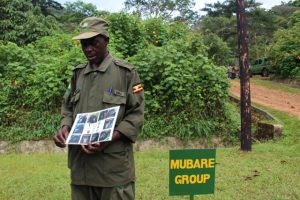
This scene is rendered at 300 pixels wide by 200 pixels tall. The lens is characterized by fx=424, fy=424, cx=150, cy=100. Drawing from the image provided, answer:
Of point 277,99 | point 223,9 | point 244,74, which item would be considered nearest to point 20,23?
point 277,99

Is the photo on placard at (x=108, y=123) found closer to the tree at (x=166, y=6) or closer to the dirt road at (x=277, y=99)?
the dirt road at (x=277, y=99)

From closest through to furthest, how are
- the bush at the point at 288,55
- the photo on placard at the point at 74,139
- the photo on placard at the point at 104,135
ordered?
the photo on placard at the point at 104,135, the photo on placard at the point at 74,139, the bush at the point at 288,55

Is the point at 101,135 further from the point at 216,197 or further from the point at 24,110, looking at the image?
the point at 24,110

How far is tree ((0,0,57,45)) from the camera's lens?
16094 mm

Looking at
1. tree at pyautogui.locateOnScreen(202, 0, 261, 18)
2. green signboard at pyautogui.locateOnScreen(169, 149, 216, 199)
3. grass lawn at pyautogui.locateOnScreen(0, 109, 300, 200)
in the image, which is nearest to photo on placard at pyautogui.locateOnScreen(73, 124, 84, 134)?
green signboard at pyautogui.locateOnScreen(169, 149, 216, 199)

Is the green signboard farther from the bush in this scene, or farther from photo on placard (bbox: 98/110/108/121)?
the bush

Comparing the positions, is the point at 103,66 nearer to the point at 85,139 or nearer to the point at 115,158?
the point at 85,139

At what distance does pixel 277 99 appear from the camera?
15.3m

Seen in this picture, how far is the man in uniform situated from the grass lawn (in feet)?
7.31

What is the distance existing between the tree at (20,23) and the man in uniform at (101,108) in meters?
13.6

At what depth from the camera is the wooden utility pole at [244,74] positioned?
735cm

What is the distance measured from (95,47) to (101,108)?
0.40 meters

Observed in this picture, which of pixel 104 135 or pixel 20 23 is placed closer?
pixel 104 135

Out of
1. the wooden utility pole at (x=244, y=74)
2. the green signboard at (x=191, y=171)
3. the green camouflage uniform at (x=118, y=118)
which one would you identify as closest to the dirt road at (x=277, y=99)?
the wooden utility pole at (x=244, y=74)
